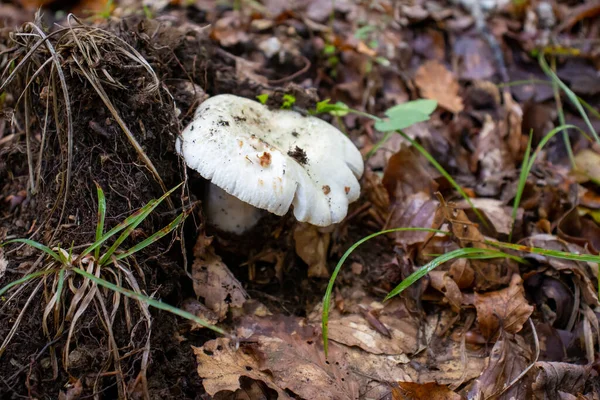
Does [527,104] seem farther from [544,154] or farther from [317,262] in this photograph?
[317,262]

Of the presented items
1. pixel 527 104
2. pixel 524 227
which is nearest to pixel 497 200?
pixel 524 227

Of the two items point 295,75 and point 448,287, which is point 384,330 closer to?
point 448,287

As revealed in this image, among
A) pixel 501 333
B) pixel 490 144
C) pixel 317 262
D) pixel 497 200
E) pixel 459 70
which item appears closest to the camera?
pixel 501 333

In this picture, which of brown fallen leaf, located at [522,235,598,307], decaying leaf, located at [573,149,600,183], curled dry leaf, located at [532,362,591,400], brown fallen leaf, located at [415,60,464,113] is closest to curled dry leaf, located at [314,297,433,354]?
Result: curled dry leaf, located at [532,362,591,400]

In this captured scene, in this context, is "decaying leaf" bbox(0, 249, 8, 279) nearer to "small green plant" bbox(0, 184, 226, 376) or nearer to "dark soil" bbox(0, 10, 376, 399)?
"dark soil" bbox(0, 10, 376, 399)

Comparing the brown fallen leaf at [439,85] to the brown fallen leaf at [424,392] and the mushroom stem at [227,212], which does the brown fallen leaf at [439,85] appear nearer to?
the mushroom stem at [227,212]

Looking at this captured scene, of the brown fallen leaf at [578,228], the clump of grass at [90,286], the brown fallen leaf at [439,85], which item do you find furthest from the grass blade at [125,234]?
the brown fallen leaf at [439,85]
